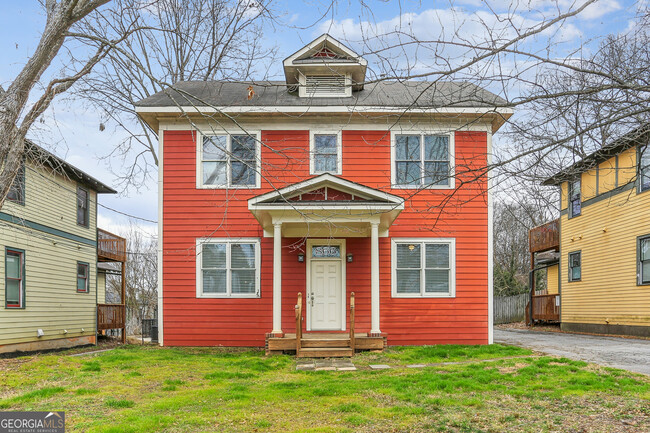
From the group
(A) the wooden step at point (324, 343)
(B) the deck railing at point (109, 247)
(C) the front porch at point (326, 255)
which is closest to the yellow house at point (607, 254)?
(C) the front porch at point (326, 255)

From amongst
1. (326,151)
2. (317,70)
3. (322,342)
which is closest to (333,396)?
(322,342)

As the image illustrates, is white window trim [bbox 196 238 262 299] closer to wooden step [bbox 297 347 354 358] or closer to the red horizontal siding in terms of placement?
the red horizontal siding

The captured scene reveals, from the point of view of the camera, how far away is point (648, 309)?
1612 centimetres

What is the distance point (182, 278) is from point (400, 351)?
5604 mm

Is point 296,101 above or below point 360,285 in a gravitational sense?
above

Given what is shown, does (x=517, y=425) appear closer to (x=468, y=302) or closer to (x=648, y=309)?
(x=468, y=302)

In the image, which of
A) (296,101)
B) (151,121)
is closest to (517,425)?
(296,101)

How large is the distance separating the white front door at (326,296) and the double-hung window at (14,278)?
324 inches

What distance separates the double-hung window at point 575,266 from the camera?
20741mm

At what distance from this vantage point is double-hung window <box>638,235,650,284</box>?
640 inches

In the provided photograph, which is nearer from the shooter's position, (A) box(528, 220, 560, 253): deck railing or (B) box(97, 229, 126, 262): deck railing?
(B) box(97, 229, 126, 262): deck railing

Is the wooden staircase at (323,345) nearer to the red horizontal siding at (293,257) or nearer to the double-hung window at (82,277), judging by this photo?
the red horizontal siding at (293,257)

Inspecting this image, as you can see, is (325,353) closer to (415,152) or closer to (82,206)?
(415,152)

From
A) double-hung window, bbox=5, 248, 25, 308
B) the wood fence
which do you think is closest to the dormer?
double-hung window, bbox=5, 248, 25, 308
